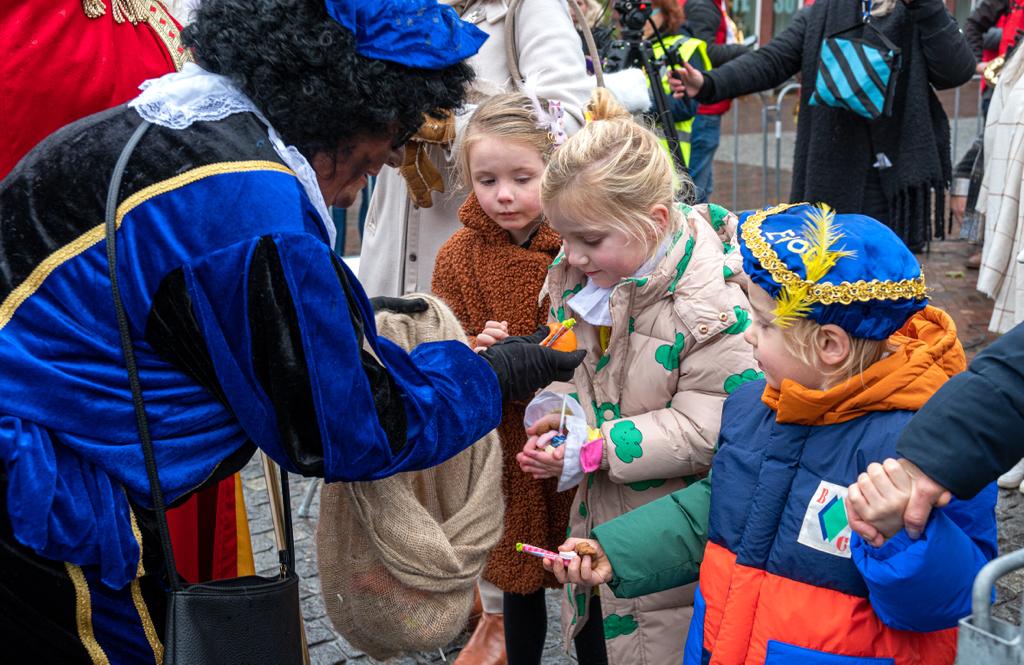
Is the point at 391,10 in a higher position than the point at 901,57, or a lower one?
higher

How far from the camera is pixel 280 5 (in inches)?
71.0

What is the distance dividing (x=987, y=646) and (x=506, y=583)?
174 centimetres

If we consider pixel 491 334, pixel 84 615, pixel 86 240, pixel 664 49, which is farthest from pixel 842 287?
pixel 664 49

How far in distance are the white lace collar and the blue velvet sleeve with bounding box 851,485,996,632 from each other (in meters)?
1.02

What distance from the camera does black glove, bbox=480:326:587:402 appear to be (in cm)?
216

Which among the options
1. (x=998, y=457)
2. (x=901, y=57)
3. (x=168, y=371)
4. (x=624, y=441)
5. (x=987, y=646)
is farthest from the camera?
(x=901, y=57)

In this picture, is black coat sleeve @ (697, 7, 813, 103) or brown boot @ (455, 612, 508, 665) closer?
brown boot @ (455, 612, 508, 665)

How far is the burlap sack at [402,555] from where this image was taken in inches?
84.5

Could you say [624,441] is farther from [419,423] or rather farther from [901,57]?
[901,57]

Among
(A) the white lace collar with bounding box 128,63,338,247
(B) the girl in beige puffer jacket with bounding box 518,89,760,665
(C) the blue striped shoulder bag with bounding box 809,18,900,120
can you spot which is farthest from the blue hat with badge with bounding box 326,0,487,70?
(C) the blue striped shoulder bag with bounding box 809,18,900,120

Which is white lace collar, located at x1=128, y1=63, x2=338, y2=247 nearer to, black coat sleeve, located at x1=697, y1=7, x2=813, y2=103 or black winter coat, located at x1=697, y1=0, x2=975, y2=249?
black winter coat, located at x1=697, y1=0, x2=975, y2=249

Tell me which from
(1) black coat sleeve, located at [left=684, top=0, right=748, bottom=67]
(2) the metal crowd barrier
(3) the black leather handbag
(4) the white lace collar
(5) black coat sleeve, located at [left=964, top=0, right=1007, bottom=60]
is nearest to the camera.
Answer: (2) the metal crowd barrier

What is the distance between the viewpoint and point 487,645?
125 inches

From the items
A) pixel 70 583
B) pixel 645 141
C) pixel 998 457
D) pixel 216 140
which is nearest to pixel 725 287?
pixel 645 141
